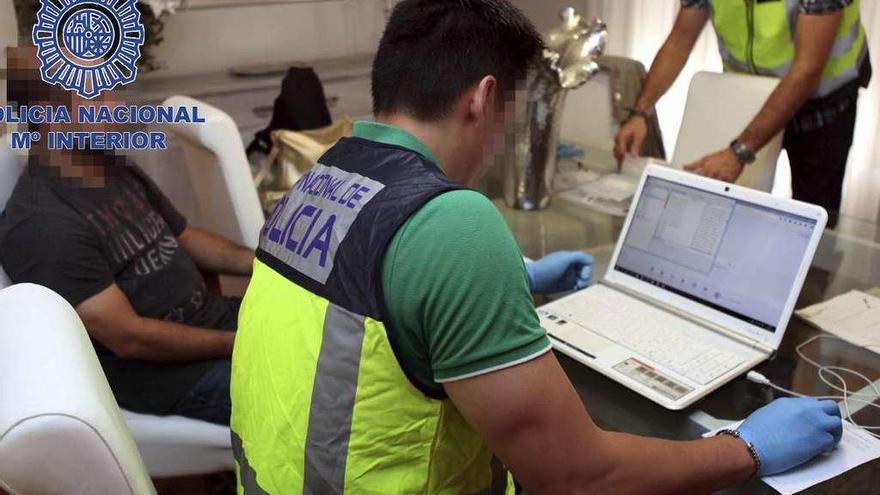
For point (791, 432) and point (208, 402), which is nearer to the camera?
point (791, 432)

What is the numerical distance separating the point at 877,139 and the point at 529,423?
262cm

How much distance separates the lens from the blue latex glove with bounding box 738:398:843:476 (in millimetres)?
919

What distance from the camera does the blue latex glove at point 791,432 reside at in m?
0.92

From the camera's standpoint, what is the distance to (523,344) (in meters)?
0.76

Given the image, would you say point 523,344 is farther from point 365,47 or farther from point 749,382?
point 365,47

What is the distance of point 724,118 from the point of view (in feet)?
7.06

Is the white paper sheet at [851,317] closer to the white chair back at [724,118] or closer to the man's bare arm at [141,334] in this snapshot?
the white chair back at [724,118]

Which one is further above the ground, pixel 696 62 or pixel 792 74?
pixel 792 74

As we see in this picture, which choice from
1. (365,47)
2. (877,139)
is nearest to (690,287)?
(877,139)

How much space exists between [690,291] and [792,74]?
98 cm

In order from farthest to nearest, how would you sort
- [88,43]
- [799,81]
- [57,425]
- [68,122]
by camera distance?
[799,81] < [88,43] < [68,122] < [57,425]

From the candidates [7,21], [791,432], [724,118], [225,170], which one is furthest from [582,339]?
[7,21]

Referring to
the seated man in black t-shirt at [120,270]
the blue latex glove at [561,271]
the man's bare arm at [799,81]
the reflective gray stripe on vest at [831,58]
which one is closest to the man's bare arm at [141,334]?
the seated man in black t-shirt at [120,270]

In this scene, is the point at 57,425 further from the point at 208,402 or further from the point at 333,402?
the point at 208,402
